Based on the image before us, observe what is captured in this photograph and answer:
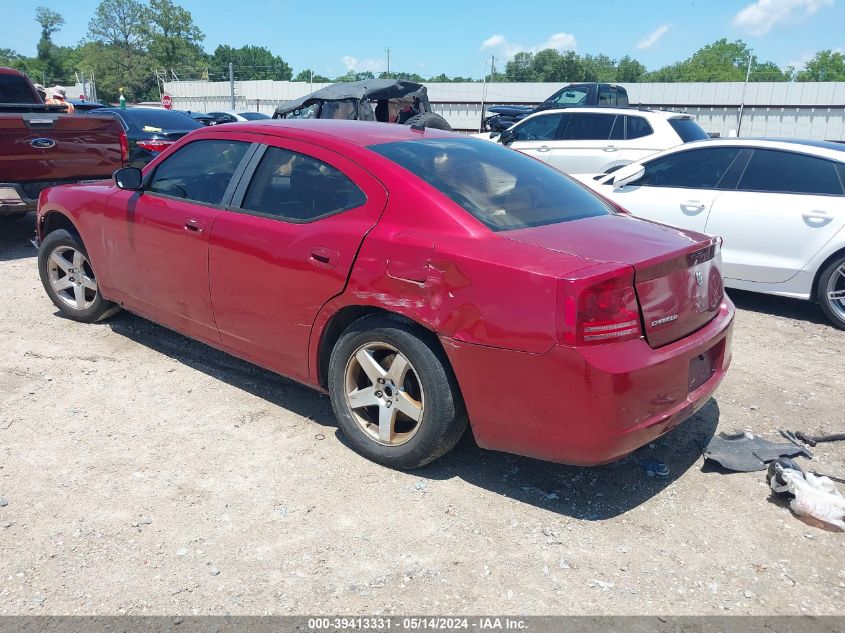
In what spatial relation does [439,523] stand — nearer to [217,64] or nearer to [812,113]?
[812,113]

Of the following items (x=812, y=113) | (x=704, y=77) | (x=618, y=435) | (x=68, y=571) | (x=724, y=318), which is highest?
(x=704, y=77)

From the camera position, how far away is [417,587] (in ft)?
8.97

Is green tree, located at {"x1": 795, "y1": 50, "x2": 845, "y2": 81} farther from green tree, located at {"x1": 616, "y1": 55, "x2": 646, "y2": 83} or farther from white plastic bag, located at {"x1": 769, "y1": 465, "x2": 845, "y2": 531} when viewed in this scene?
white plastic bag, located at {"x1": 769, "y1": 465, "x2": 845, "y2": 531}

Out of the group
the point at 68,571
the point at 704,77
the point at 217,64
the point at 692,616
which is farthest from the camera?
the point at 217,64

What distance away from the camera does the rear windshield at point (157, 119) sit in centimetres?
1179

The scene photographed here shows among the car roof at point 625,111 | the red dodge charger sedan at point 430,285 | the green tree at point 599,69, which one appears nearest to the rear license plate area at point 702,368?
the red dodge charger sedan at point 430,285

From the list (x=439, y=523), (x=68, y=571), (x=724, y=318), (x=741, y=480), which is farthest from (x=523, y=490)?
(x=68, y=571)

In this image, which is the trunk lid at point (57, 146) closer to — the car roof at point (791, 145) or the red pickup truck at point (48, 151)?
the red pickup truck at point (48, 151)

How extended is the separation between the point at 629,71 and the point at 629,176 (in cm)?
9761

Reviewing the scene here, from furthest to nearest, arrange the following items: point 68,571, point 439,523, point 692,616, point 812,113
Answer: point 812,113, point 439,523, point 68,571, point 692,616

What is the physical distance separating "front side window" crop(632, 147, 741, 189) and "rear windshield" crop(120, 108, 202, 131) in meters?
8.24

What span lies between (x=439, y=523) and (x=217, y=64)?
458ft

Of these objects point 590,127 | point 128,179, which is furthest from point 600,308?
point 590,127

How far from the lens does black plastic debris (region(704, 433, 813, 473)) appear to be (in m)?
3.65
